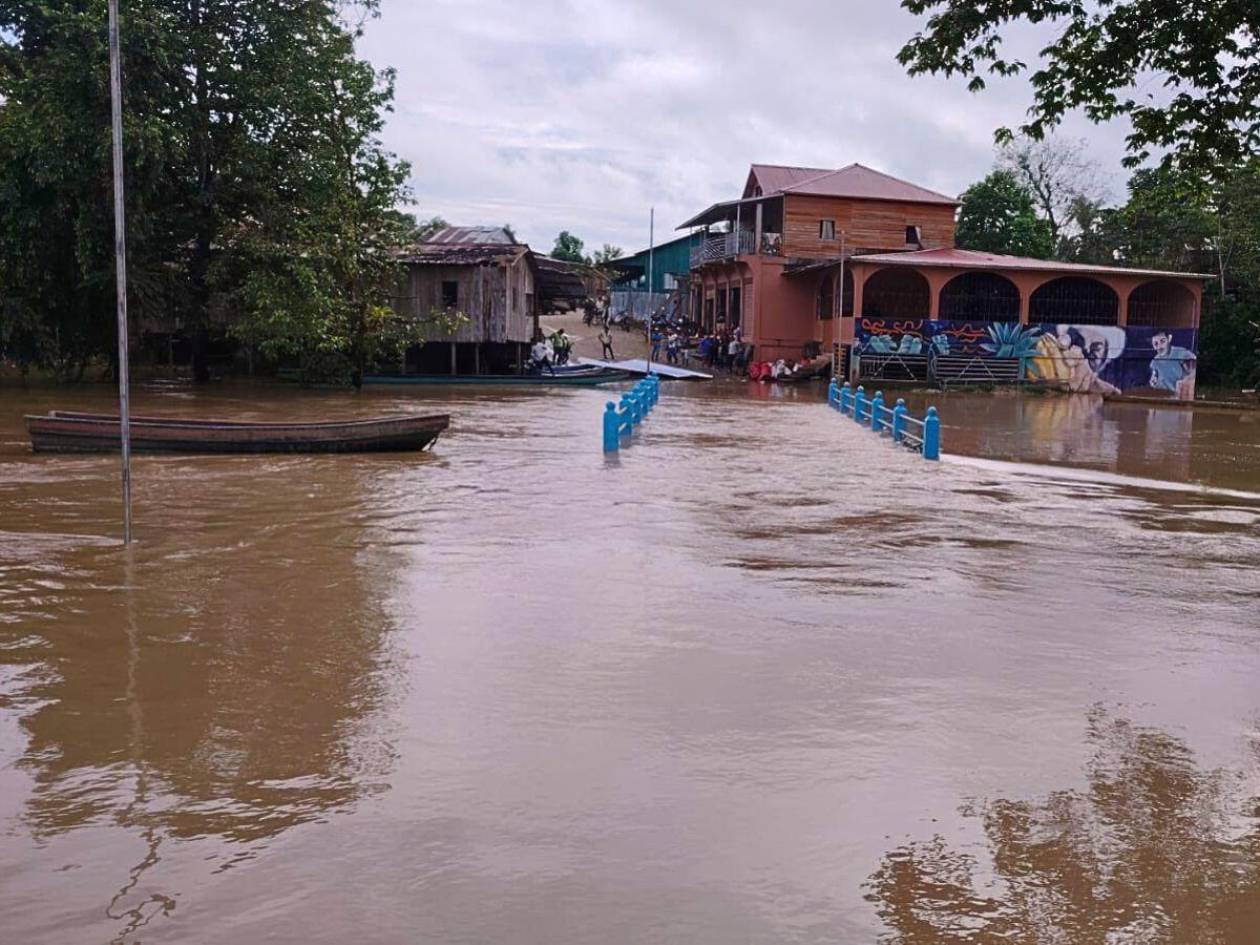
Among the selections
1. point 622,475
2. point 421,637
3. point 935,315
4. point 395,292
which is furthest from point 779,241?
point 421,637

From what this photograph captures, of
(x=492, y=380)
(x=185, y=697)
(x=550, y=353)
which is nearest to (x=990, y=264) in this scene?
(x=550, y=353)

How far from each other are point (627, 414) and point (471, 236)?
19.7 m

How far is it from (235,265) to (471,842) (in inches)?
1057

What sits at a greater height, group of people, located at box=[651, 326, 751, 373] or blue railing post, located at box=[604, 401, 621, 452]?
group of people, located at box=[651, 326, 751, 373]

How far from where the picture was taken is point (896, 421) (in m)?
22.0

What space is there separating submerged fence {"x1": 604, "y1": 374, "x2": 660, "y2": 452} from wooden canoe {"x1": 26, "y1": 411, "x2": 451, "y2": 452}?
8.74 feet

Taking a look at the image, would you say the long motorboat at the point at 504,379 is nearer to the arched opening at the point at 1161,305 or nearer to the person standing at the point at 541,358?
the person standing at the point at 541,358

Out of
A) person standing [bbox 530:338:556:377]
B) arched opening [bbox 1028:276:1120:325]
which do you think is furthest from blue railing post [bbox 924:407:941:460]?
arched opening [bbox 1028:276:1120:325]

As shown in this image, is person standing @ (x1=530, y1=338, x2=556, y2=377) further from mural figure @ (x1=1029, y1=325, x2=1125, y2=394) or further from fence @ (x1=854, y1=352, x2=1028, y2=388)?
mural figure @ (x1=1029, y1=325, x2=1125, y2=394)

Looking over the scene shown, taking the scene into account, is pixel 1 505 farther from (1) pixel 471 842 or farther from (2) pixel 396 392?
(2) pixel 396 392

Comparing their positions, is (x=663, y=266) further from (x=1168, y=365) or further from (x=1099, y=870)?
(x=1099, y=870)

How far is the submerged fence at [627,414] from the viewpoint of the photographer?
19.2m

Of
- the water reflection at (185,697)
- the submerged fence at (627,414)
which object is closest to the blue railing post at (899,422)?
the submerged fence at (627,414)

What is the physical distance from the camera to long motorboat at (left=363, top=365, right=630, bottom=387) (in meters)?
37.5
